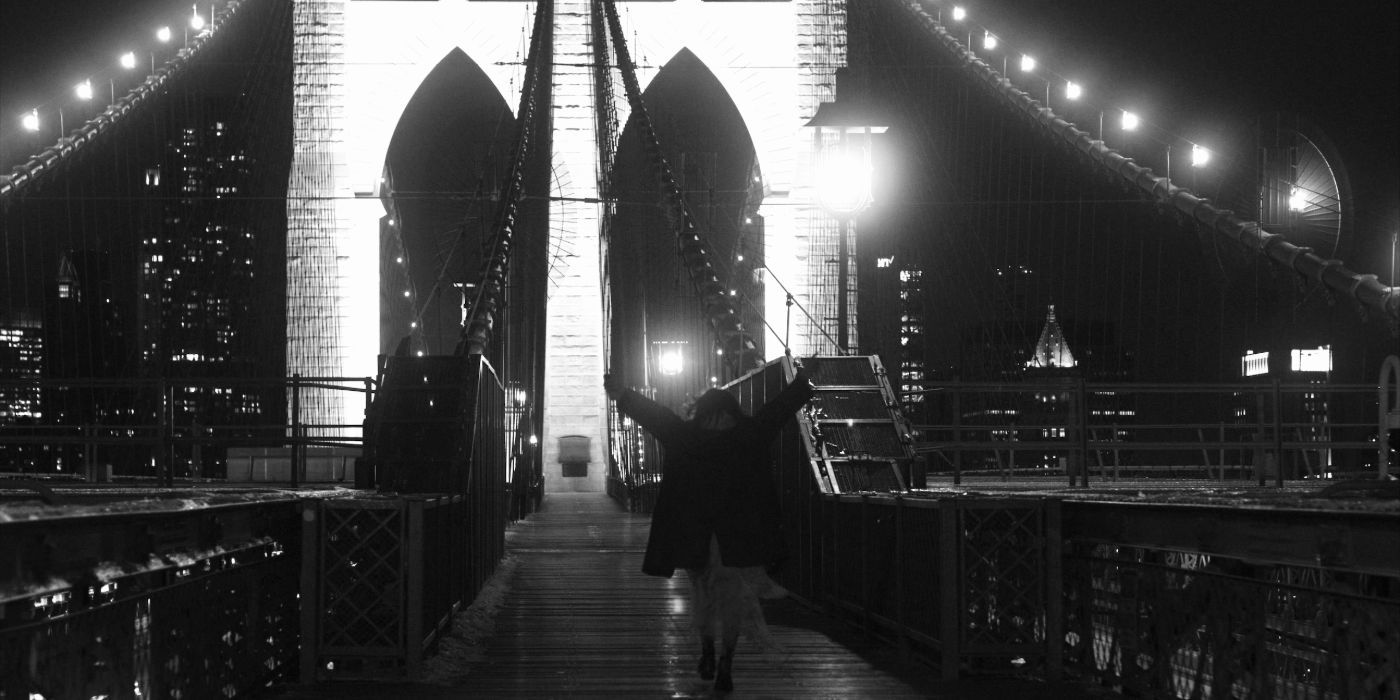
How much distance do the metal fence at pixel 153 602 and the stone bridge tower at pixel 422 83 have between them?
64.2 ft

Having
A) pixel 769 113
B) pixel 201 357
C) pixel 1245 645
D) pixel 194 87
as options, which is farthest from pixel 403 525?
pixel 769 113

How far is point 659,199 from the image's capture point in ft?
101

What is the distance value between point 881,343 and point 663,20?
44.4ft

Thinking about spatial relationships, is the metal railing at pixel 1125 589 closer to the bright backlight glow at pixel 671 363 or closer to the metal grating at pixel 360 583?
the metal grating at pixel 360 583

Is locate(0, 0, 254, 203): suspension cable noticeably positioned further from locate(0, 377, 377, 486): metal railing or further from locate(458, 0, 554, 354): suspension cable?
locate(458, 0, 554, 354): suspension cable

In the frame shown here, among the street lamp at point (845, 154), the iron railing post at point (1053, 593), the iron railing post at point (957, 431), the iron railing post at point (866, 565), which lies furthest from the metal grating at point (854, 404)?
the iron railing post at point (957, 431)

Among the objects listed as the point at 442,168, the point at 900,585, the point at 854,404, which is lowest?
the point at 900,585

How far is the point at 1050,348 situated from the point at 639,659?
14.0 m

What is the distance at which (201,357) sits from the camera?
2350 cm

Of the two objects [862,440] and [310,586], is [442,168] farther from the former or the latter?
[310,586]

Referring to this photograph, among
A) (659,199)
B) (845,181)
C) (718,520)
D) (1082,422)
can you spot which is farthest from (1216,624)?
(659,199)

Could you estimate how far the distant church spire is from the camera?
20.4 meters

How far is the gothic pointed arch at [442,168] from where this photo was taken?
108 feet

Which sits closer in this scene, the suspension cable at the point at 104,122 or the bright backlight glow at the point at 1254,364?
the suspension cable at the point at 104,122
